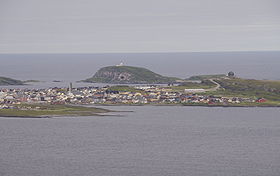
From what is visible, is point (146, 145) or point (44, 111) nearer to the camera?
point (146, 145)

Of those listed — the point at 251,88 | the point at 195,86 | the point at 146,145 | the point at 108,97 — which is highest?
the point at 195,86

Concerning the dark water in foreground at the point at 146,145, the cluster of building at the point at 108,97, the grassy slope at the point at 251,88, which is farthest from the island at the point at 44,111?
the grassy slope at the point at 251,88

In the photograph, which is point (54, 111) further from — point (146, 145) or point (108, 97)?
point (146, 145)

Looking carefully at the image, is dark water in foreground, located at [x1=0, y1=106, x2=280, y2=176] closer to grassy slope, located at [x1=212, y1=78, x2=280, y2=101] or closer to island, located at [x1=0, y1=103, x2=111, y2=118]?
island, located at [x1=0, y1=103, x2=111, y2=118]

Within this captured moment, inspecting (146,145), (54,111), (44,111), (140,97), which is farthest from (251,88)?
(146,145)

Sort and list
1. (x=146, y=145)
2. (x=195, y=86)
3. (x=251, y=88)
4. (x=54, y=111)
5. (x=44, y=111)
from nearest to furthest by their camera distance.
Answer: (x=146, y=145) < (x=54, y=111) < (x=44, y=111) < (x=251, y=88) < (x=195, y=86)

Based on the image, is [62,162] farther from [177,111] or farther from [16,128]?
[177,111]

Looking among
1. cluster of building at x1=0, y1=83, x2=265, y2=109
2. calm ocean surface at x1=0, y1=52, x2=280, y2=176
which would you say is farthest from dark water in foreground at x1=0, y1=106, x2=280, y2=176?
cluster of building at x1=0, y1=83, x2=265, y2=109

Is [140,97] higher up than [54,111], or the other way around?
[140,97]
